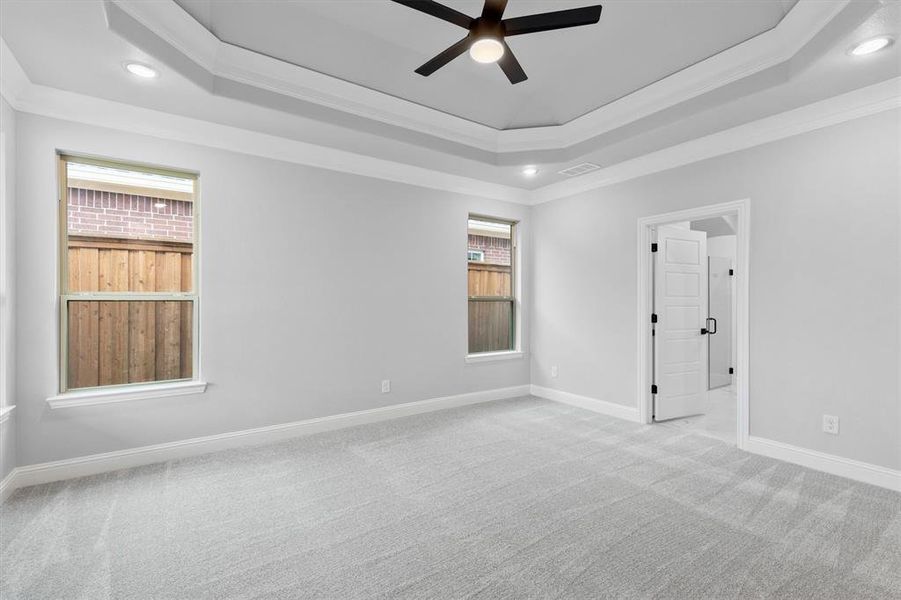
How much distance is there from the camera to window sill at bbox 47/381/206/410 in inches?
115

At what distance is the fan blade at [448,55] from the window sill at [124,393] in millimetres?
3004

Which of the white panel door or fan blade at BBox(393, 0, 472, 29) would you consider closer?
fan blade at BBox(393, 0, 472, 29)

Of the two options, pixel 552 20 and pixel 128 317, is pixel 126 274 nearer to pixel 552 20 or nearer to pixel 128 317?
pixel 128 317

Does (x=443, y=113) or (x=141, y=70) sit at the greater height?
(x=443, y=113)

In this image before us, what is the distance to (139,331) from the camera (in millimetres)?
3271

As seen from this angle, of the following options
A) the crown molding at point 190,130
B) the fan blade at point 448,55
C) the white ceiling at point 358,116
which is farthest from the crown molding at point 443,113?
the fan blade at point 448,55

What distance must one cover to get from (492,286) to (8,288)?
4.43 meters

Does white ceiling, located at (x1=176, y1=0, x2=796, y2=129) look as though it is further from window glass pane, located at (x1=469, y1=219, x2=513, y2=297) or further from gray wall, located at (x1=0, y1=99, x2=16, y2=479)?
window glass pane, located at (x1=469, y1=219, x2=513, y2=297)

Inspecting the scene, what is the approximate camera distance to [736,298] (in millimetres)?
3980

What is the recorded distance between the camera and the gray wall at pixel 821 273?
283 centimetres

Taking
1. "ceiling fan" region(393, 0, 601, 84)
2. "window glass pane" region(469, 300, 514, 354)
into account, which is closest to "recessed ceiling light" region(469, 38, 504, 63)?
"ceiling fan" region(393, 0, 601, 84)

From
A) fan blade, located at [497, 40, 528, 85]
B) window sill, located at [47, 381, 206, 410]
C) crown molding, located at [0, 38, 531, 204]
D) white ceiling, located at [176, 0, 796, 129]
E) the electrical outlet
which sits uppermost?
white ceiling, located at [176, 0, 796, 129]

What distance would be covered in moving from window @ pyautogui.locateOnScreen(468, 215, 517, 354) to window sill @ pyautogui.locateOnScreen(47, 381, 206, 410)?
3.05 meters

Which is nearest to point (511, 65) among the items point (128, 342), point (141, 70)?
point (141, 70)
